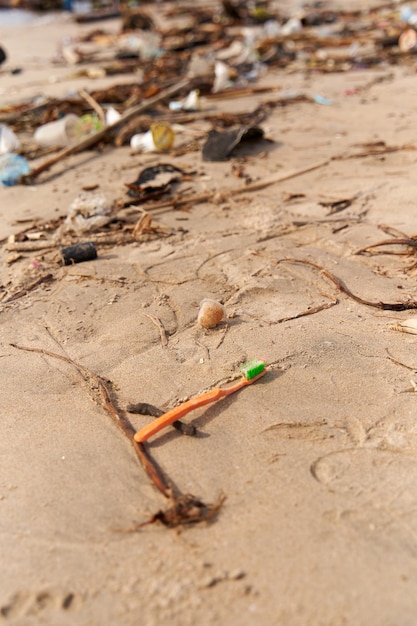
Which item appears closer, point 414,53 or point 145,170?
point 145,170

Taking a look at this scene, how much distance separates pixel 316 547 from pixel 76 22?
49.7ft

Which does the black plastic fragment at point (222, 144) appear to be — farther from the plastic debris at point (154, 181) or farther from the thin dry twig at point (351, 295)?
the thin dry twig at point (351, 295)

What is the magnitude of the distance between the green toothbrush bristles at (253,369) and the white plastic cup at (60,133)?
3.71 m

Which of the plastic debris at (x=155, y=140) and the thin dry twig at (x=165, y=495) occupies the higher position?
the plastic debris at (x=155, y=140)

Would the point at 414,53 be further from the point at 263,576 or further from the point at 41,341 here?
the point at 263,576

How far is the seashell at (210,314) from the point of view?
7.90 feet

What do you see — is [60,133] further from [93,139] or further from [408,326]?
[408,326]

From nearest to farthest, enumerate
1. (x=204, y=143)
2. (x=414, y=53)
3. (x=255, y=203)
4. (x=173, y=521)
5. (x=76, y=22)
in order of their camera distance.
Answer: (x=173, y=521), (x=255, y=203), (x=204, y=143), (x=414, y=53), (x=76, y=22)

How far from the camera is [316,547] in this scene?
1.49 m

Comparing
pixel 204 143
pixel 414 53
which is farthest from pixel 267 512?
pixel 414 53

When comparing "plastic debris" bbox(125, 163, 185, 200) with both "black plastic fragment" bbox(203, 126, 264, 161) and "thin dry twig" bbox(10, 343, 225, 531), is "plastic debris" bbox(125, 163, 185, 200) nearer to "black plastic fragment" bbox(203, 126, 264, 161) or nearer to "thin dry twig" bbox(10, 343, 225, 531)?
"black plastic fragment" bbox(203, 126, 264, 161)

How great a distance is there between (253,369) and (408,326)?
0.68 m

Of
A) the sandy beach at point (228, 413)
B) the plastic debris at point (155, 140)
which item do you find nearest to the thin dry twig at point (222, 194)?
the sandy beach at point (228, 413)

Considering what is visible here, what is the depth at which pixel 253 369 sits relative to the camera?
2076mm
